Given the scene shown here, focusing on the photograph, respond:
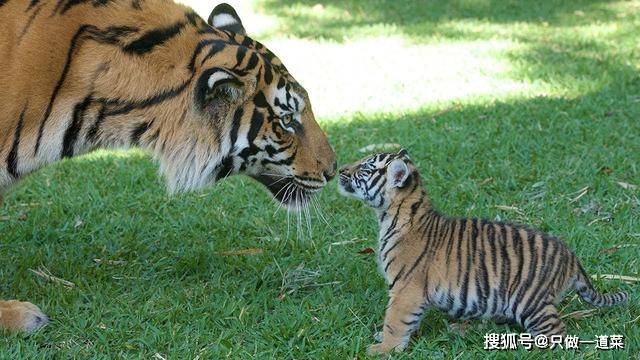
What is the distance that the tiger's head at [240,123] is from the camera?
12.0 ft

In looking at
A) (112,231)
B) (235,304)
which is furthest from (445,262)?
(112,231)

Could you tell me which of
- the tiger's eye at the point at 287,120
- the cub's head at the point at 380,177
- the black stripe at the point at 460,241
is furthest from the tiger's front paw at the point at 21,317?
the black stripe at the point at 460,241

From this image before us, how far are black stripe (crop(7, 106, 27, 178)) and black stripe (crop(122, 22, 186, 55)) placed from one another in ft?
1.57

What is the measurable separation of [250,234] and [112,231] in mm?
760

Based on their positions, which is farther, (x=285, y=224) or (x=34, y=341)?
(x=285, y=224)

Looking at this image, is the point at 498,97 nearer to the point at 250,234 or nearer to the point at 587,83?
the point at 587,83

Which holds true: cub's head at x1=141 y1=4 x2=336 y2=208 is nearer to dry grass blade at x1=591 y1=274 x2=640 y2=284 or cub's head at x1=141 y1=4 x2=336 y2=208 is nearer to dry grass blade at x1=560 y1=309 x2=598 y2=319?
dry grass blade at x1=560 y1=309 x2=598 y2=319

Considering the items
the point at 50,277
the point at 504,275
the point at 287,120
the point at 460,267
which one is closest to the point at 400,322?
the point at 460,267

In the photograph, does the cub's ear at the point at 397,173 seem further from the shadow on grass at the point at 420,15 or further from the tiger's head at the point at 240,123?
the shadow on grass at the point at 420,15

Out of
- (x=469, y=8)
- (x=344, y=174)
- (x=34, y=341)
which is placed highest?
(x=344, y=174)

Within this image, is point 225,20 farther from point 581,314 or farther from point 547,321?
point 581,314

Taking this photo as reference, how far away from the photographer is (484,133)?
6320 mm

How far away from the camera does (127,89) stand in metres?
3.63

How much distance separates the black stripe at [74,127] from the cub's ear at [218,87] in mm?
458
